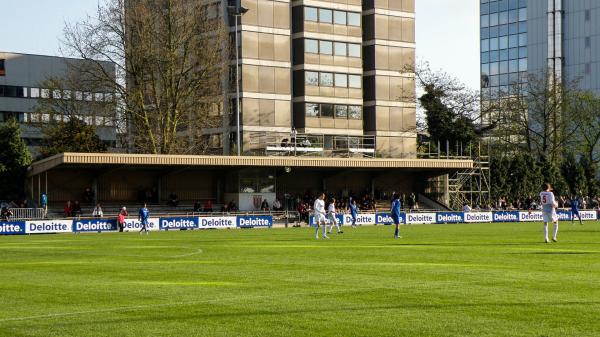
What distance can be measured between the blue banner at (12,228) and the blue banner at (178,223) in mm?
8450

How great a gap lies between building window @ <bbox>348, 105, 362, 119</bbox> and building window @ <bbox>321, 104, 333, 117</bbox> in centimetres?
210

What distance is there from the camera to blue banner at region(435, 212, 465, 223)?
231ft

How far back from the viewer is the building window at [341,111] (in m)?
86.6

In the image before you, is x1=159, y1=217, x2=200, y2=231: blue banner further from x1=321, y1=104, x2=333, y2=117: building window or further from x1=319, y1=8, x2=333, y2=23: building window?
x1=319, y1=8, x2=333, y2=23: building window

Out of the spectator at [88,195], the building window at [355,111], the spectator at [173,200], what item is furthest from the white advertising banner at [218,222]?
the building window at [355,111]

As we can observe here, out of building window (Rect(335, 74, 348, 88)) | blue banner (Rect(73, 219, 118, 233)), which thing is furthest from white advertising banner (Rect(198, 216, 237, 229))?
building window (Rect(335, 74, 348, 88))

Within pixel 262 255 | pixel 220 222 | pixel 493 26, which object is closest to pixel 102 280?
pixel 262 255

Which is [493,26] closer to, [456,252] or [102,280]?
[456,252]

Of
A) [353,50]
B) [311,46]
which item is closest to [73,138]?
[311,46]

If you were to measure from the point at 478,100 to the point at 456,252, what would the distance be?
2528 inches

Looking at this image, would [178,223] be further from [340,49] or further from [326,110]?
[340,49]

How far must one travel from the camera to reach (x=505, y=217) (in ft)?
241

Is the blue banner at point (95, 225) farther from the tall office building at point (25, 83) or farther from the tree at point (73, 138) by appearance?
the tall office building at point (25, 83)

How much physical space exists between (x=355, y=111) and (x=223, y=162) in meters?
22.8
